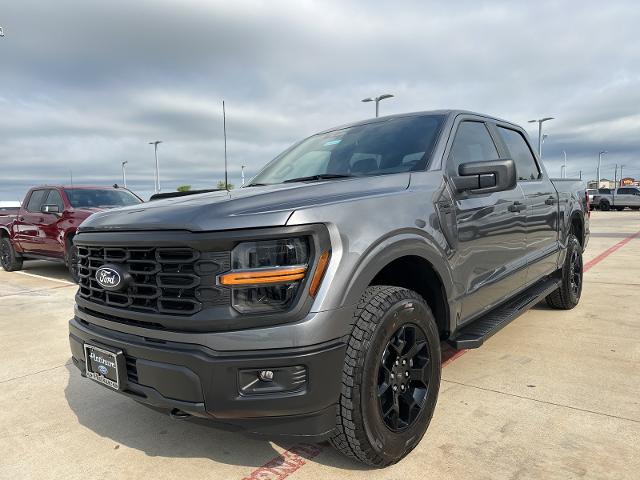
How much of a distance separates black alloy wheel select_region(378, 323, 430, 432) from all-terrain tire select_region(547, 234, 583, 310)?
3101 millimetres

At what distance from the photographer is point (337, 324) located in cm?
197

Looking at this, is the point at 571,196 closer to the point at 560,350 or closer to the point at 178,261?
the point at 560,350

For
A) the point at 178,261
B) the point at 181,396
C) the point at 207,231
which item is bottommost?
the point at 181,396

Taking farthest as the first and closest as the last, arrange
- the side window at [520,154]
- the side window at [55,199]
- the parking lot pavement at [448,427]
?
the side window at [55,199] < the side window at [520,154] < the parking lot pavement at [448,427]

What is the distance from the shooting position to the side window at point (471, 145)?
3.10 metres

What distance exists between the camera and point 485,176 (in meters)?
2.76

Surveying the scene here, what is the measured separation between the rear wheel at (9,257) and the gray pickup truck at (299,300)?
27.4ft

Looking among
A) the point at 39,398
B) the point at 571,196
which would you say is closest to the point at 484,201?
the point at 571,196

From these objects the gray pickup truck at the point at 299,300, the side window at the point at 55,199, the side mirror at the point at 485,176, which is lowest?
the gray pickup truck at the point at 299,300

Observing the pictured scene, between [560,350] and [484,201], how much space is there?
1.64 metres

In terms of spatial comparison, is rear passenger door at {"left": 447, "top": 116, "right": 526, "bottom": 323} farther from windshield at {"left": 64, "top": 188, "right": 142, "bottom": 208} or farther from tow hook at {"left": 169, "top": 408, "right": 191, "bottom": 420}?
windshield at {"left": 64, "top": 188, "right": 142, "bottom": 208}

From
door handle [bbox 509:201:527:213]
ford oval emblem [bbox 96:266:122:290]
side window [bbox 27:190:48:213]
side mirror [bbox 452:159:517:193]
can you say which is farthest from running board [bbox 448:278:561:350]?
side window [bbox 27:190:48:213]

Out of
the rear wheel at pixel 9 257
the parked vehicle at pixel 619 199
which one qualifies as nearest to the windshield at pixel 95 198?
the rear wheel at pixel 9 257

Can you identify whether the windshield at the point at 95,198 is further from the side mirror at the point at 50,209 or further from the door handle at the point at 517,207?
the door handle at the point at 517,207
